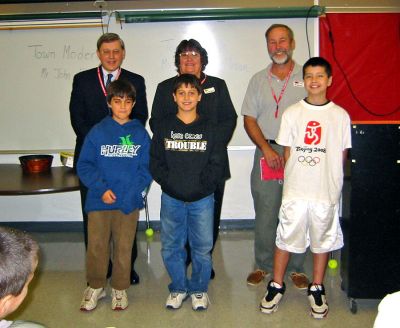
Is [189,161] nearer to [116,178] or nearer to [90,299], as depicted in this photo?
[116,178]

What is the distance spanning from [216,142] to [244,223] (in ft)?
6.16

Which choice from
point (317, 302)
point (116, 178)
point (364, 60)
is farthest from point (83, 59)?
point (317, 302)

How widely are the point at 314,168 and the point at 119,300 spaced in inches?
54.6

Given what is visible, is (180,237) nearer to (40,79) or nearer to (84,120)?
(84,120)

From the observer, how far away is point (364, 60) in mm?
3850

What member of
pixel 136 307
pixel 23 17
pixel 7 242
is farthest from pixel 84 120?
pixel 7 242

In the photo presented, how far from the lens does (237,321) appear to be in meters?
2.60

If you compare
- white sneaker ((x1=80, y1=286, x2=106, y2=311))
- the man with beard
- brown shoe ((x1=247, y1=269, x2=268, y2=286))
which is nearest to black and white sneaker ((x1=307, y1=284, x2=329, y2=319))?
the man with beard

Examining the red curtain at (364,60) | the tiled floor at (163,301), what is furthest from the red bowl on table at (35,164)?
the red curtain at (364,60)

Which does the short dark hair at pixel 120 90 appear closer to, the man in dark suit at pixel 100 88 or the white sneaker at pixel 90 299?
the man in dark suit at pixel 100 88

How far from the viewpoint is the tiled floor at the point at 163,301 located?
2.59m

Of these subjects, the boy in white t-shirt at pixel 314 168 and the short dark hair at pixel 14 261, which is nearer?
the short dark hair at pixel 14 261

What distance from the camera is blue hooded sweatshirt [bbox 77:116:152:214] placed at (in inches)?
103

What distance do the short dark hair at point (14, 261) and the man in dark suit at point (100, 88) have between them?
185 cm
